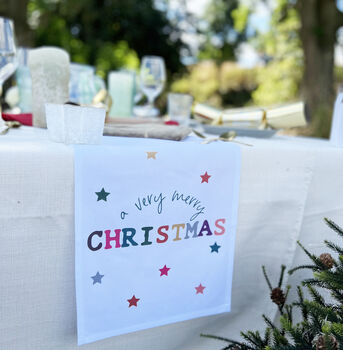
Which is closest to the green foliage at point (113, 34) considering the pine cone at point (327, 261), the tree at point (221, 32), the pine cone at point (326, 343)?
the pine cone at point (327, 261)

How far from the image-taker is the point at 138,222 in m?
0.70

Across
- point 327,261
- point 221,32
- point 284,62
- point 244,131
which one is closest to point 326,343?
point 327,261

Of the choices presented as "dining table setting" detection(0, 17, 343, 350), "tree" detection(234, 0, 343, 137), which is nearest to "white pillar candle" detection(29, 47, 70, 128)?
"dining table setting" detection(0, 17, 343, 350)

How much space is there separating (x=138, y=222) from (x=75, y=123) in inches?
7.4

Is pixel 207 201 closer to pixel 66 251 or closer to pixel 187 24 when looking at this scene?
pixel 66 251

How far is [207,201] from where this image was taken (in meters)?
0.77

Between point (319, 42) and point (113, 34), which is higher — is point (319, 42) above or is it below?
below

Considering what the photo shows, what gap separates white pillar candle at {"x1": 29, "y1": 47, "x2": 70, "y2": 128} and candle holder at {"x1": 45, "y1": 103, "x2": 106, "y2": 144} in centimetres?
26

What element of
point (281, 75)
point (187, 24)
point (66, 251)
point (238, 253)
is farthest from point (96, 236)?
point (187, 24)

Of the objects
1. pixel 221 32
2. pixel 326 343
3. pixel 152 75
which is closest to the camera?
pixel 326 343

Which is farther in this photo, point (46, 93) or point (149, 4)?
point (149, 4)

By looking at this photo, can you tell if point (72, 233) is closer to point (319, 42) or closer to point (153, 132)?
point (153, 132)

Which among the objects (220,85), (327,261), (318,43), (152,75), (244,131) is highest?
(318,43)

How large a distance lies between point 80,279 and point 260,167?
40 cm
